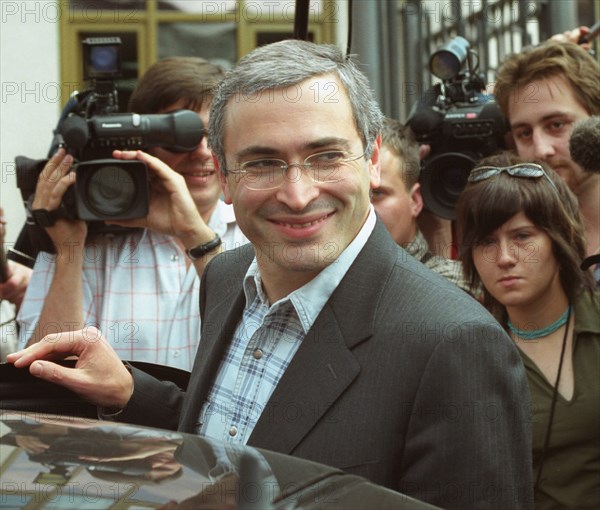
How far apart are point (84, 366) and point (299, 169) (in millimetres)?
577

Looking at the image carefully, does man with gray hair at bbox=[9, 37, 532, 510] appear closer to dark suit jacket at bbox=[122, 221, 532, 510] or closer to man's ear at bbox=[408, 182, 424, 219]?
dark suit jacket at bbox=[122, 221, 532, 510]

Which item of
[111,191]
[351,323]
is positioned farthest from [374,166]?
[111,191]

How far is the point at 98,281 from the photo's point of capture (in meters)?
3.45

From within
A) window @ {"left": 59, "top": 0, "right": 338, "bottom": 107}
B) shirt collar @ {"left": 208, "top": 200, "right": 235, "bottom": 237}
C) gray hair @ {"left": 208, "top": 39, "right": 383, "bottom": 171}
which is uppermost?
window @ {"left": 59, "top": 0, "right": 338, "bottom": 107}

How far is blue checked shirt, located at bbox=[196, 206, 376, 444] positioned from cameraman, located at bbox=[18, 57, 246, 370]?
0.99 m

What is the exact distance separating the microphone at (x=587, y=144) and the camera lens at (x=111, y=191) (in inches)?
49.4

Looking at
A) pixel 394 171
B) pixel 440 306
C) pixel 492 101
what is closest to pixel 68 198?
pixel 394 171

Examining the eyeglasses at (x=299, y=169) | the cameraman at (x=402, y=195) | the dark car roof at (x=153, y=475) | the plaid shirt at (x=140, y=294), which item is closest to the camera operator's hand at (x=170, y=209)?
the plaid shirt at (x=140, y=294)

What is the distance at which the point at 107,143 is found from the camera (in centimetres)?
334

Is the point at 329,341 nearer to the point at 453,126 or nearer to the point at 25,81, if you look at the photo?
the point at 453,126

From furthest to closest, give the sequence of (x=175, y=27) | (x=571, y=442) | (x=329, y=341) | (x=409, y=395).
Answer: (x=175, y=27)
(x=571, y=442)
(x=329, y=341)
(x=409, y=395)

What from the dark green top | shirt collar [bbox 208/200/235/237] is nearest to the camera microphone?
shirt collar [bbox 208/200/235/237]

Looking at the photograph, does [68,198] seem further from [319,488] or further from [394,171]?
[319,488]

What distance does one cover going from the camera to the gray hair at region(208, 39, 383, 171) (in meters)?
2.16
